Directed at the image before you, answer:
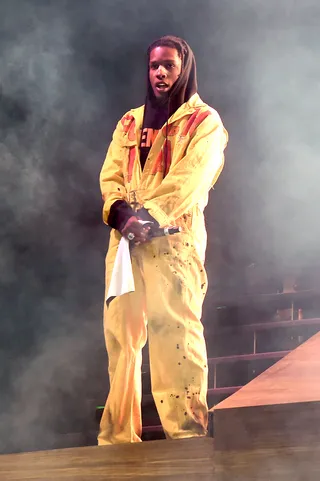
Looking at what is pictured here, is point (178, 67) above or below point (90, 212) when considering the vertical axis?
above

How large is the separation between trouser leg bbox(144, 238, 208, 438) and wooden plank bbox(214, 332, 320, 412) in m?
0.27

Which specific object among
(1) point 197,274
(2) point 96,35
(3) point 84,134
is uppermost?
(2) point 96,35

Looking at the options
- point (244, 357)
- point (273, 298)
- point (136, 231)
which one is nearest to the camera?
point (136, 231)

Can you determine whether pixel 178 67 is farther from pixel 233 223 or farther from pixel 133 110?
pixel 233 223

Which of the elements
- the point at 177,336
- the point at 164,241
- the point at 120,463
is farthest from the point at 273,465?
the point at 164,241

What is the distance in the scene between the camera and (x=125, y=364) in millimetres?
3170

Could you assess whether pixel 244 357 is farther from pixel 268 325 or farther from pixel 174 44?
pixel 174 44

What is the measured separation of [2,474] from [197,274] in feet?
3.31

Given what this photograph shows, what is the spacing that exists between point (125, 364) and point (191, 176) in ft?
2.49

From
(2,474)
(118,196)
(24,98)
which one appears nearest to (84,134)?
(24,98)

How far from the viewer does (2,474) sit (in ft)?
9.30

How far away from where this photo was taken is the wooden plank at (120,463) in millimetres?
2598

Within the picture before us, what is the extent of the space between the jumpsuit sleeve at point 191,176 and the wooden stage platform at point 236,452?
0.76 metres

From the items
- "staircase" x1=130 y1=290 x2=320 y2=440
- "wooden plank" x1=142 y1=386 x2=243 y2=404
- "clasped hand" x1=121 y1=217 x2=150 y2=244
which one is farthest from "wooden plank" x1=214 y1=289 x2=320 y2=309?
"clasped hand" x1=121 y1=217 x2=150 y2=244
